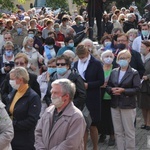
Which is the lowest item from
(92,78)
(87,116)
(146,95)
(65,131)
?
(146,95)

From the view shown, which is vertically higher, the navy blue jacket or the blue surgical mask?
the blue surgical mask

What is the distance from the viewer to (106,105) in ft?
35.8

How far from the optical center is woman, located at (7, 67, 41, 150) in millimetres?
7910

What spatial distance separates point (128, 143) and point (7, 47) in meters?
4.44

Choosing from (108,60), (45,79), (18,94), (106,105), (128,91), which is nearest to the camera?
(18,94)

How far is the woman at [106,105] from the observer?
10.6 meters

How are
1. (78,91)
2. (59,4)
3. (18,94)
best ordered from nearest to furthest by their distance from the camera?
(18,94) → (78,91) → (59,4)

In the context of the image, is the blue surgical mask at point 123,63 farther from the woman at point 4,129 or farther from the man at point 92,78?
the woman at point 4,129

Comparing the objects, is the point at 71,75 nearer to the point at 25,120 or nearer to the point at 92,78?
the point at 92,78

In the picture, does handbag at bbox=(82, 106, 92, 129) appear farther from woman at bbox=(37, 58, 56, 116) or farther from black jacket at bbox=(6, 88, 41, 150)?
black jacket at bbox=(6, 88, 41, 150)

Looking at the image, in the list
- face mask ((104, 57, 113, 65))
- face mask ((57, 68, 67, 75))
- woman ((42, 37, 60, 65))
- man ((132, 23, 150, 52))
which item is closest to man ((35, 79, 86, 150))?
face mask ((57, 68, 67, 75))

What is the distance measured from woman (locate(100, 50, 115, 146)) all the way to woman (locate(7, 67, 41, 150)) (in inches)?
103

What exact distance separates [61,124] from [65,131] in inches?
3.7

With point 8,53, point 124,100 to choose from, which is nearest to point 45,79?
point 124,100
